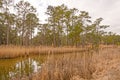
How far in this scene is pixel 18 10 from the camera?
28.1 metres

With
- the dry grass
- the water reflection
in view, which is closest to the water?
the water reflection

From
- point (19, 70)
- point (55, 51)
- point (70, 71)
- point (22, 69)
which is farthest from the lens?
point (55, 51)

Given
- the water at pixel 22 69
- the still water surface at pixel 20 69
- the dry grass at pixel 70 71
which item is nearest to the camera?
the dry grass at pixel 70 71

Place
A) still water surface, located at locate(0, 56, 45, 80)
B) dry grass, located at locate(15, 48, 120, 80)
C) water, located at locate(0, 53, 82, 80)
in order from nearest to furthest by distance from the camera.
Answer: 1. dry grass, located at locate(15, 48, 120, 80)
2. water, located at locate(0, 53, 82, 80)
3. still water surface, located at locate(0, 56, 45, 80)

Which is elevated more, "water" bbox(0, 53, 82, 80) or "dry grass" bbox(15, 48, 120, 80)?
"dry grass" bbox(15, 48, 120, 80)

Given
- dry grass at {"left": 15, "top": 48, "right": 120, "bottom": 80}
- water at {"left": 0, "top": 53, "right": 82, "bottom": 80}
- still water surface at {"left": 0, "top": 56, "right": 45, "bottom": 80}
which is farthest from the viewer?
still water surface at {"left": 0, "top": 56, "right": 45, "bottom": 80}

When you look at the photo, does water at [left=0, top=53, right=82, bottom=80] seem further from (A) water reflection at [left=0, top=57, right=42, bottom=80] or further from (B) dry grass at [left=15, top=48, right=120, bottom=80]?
(B) dry grass at [left=15, top=48, right=120, bottom=80]

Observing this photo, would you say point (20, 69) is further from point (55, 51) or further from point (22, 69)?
point (55, 51)

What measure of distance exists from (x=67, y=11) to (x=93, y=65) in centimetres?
2118

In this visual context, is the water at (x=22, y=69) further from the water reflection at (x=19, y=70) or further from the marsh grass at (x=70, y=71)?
the marsh grass at (x=70, y=71)

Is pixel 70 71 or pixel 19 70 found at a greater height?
pixel 70 71

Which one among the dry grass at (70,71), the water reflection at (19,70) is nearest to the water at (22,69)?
the water reflection at (19,70)

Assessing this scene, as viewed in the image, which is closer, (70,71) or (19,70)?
(70,71)

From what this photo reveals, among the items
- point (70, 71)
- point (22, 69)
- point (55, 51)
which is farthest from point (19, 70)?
point (55, 51)
